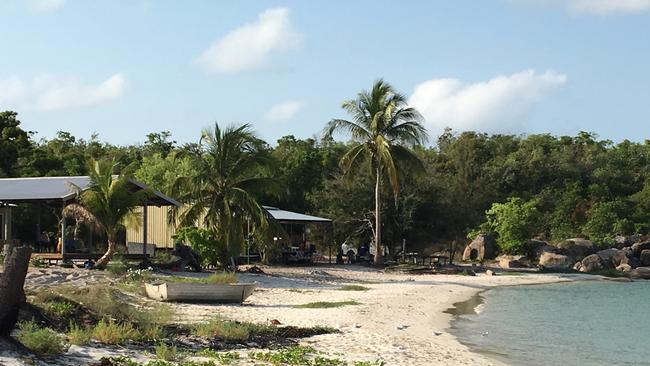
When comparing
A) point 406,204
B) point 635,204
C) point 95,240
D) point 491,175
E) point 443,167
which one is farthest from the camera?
point 443,167

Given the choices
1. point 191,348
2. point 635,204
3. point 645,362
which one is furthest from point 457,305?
point 635,204

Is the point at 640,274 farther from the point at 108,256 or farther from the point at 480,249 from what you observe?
the point at 108,256

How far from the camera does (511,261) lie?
39.7 m

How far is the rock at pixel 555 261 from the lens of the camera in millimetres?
39844

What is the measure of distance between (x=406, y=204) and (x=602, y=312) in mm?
19077

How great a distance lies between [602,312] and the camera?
2370 cm

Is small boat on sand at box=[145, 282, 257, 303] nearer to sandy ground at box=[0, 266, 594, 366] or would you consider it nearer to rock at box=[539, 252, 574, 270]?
sandy ground at box=[0, 266, 594, 366]

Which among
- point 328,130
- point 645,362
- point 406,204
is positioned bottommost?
point 645,362

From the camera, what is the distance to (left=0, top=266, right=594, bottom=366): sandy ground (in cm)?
1283

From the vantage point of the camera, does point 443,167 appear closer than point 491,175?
No

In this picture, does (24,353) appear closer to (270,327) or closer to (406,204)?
(270,327)

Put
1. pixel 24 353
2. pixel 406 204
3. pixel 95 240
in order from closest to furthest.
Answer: pixel 24 353
pixel 95 240
pixel 406 204

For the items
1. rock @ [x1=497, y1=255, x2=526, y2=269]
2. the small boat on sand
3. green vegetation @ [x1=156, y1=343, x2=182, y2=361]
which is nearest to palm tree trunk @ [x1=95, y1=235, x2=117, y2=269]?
the small boat on sand

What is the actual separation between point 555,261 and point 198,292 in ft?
87.3
